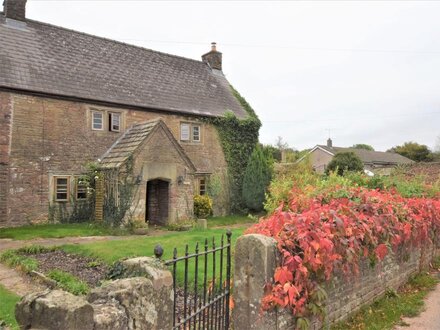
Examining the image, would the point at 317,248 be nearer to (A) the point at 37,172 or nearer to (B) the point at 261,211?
(A) the point at 37,172

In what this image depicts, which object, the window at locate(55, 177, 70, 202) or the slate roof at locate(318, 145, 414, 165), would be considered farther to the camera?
the slate roof at locate(318, 145, 414, 165)

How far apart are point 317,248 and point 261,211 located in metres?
18.5

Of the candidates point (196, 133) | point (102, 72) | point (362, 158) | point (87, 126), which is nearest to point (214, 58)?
point (196, 133)

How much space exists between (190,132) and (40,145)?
8469 mm

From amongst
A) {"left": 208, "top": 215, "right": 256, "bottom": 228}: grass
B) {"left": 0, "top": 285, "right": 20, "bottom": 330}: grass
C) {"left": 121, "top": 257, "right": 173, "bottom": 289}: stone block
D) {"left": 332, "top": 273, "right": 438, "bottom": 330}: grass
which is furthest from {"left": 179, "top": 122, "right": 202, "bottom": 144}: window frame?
{"left": 121, "top": 257, "right": 173, "bottom": 289}: stone block

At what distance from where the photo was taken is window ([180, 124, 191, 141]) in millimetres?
21250

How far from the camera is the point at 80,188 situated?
56.5 feet

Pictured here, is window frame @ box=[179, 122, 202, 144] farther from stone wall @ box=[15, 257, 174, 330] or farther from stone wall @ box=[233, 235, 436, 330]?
stone wall @ box=[15, 257, 174, 330]

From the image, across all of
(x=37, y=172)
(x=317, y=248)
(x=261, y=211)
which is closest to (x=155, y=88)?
(x=37, y=172)

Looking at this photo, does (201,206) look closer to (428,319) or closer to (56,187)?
(56,187)

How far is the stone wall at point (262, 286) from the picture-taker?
14.1 feet

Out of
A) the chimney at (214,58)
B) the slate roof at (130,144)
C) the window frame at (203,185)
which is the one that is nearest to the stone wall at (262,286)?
the slate roof at (130,144)

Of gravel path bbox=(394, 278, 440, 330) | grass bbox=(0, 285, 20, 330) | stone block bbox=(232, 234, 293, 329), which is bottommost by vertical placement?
gravel path bbox=(394, 278, 440, 330)

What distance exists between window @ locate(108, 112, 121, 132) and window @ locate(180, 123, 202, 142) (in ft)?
12.7
